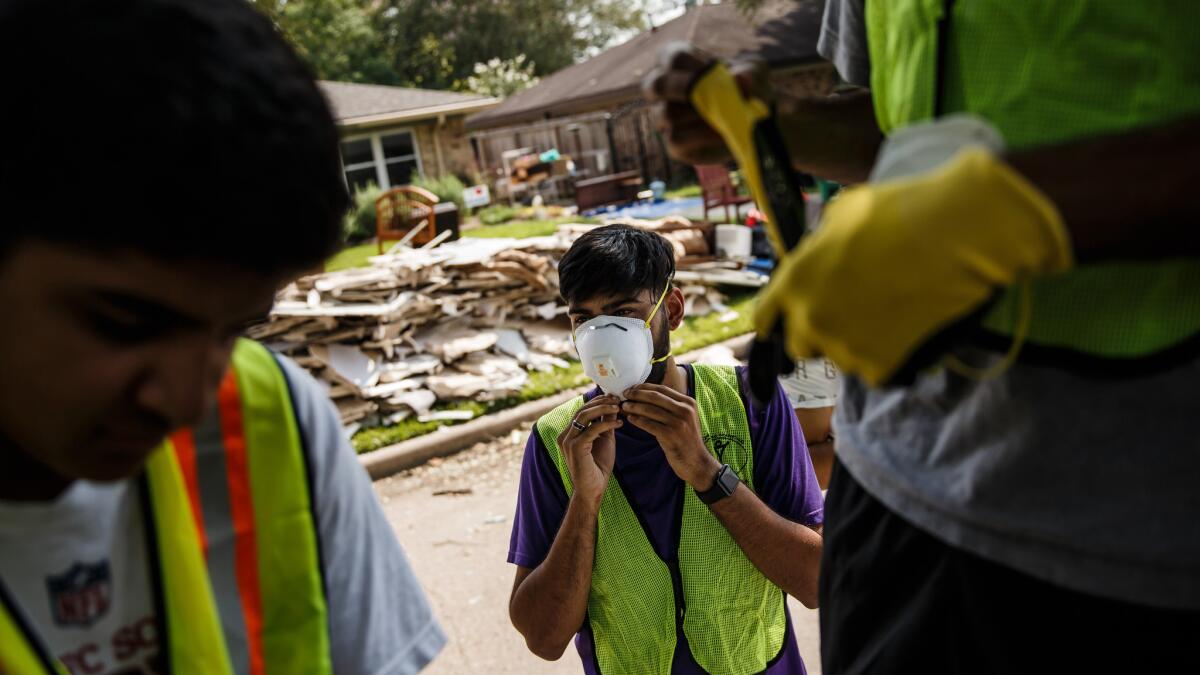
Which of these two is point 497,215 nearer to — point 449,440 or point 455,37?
point 449,440

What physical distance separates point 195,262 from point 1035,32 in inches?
34.5

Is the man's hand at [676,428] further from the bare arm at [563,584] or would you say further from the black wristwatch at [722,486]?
the bare arm at [563,584]

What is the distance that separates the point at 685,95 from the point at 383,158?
2758cm

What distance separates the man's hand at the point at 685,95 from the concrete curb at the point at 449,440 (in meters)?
5.21

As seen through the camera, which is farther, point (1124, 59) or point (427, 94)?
point (427, 94)

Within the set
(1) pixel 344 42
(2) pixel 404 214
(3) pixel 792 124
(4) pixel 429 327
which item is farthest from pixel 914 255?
(1) pixel 344 42

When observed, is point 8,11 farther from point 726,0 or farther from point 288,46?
point 726,0

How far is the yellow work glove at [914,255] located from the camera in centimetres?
66

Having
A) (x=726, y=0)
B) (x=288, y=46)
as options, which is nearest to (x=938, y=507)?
(x=288, y=46)

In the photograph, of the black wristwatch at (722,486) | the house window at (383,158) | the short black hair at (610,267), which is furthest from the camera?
the house window at (383,158)

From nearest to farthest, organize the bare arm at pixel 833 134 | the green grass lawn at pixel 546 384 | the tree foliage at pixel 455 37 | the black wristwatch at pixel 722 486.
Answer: the bare arm at pixel 833 134, the black wristwatch at pixel 722 486, the green grass lawn at pixel 546 384, the tree foliage at pixel 455 37

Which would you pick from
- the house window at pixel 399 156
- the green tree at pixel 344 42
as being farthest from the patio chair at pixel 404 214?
the green tree at pixel 344 42

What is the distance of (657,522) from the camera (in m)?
2.24

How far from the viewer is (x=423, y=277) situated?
8.18 metres
